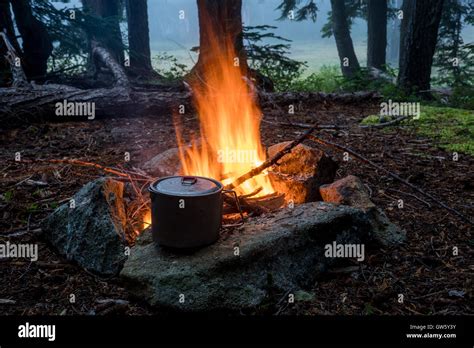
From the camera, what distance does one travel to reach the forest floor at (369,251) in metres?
2.97

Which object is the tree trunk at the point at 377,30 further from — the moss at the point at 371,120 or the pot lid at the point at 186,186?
the pot lid at the point at 186,186

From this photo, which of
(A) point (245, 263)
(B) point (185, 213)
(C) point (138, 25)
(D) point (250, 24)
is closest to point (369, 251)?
(A) point (245, 263)

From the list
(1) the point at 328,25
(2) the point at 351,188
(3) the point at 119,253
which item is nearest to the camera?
(3) the point at 119,253

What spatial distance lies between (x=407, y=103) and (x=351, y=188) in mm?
6478

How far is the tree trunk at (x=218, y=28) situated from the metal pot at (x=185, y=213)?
7.14 m

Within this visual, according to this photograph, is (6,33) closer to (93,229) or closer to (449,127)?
(93,229)

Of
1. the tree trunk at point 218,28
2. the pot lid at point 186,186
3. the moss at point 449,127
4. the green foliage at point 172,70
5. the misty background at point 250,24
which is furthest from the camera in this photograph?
the misty background at point 250,24

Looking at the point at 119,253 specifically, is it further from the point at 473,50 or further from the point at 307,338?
the point at 473,50

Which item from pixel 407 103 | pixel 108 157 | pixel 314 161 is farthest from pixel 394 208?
pixel 407 103

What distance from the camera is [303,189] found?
4270 millimetres

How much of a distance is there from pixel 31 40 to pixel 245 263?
1014cm

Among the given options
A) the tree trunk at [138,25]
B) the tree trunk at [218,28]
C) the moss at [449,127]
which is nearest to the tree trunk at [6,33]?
the tree trunk at [218,28]

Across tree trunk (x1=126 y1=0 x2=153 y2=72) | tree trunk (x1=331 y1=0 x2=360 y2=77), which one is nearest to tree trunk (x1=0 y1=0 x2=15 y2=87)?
tree trunk (x1=126 y1=0 x2=153 y2=72)

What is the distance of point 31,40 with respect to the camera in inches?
417
